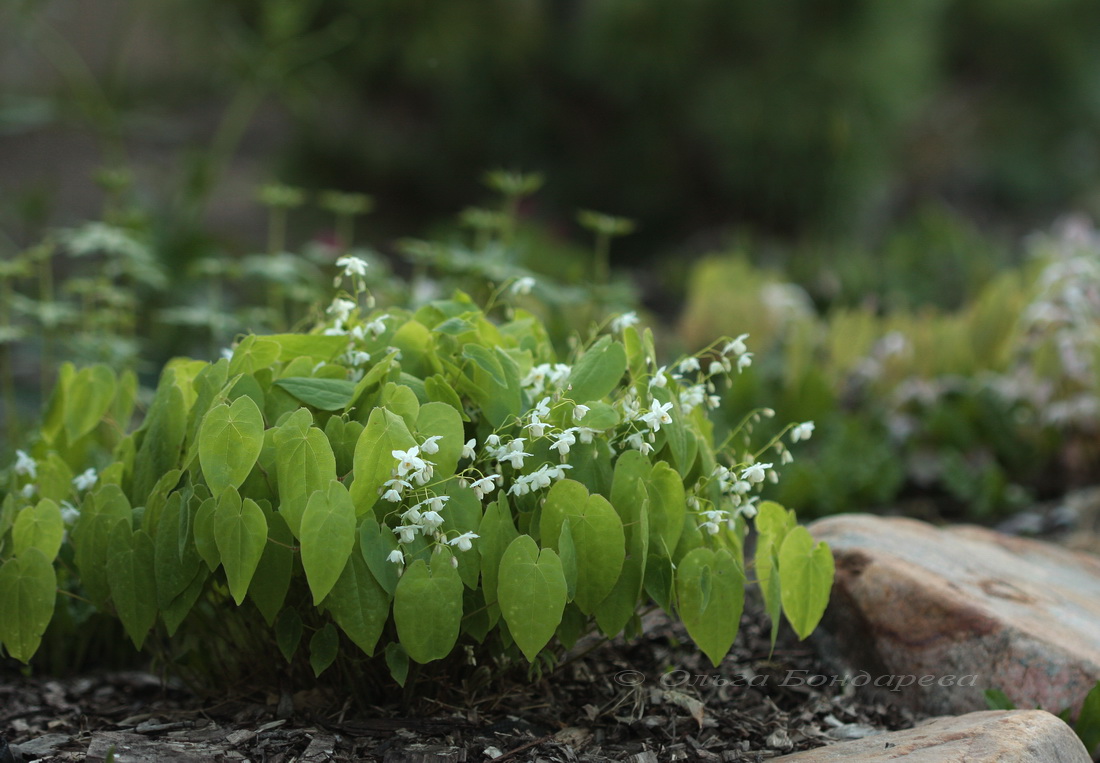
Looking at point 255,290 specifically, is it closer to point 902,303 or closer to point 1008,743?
point 902,303

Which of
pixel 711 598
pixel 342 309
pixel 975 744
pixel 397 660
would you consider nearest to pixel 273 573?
→ pixel 397 660

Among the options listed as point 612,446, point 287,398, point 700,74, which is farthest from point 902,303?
point 287,398

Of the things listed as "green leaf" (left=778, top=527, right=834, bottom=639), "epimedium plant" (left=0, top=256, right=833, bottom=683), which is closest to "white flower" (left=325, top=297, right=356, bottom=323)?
"epimedium plant" (left=0, top=256, right=833, bottom=683)

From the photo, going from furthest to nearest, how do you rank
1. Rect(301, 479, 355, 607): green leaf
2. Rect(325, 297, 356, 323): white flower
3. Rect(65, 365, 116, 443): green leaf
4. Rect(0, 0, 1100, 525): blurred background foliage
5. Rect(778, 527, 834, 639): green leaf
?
Rect(0, 0, 1100, 525): blurred background foliage
Rect(65, 365, 116, 443): green leaf
Rect(325, 297, 356, 323): white flower
Rect(778, 527, 834, 639): green leaf
Rect(301, 479, 355, 607): green leaf

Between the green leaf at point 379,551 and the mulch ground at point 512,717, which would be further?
the mulch ground at point 512,717

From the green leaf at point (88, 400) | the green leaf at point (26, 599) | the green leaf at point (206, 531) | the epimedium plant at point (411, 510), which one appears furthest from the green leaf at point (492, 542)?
the green leaf at point (88, 400)

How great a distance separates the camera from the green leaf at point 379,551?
1171 mm

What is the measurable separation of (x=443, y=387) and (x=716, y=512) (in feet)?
1.32

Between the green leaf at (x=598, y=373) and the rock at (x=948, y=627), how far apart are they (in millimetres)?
695

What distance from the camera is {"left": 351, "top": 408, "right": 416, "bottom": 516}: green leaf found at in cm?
→ 116

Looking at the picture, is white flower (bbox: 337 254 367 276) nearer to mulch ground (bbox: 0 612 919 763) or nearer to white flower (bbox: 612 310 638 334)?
white flower (bbox: 612 310 638 334)

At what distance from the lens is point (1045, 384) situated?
2.82 m

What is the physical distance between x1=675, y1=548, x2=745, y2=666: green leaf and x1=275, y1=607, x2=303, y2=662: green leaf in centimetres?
50

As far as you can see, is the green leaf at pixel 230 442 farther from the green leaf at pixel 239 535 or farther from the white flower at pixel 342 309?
the white flower at pixel 342 309
